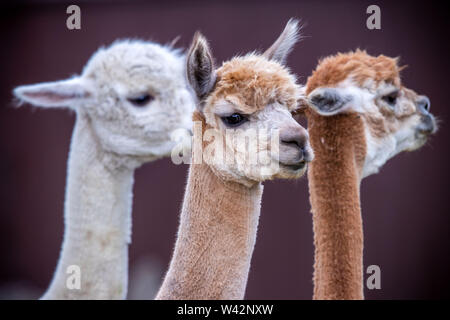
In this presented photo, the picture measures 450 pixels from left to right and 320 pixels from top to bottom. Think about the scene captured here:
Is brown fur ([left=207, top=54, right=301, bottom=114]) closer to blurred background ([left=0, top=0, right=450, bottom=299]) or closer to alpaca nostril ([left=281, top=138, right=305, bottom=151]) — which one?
alpaca nostril ([left=281, top=138, right=305, bottom=151])

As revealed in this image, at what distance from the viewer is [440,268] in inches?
210

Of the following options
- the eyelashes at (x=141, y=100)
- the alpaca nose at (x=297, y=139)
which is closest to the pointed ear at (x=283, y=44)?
the alpaca nose at (x=297, y=139)

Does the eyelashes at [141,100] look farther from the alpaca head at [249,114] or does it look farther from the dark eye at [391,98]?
the dark eye at [391,98]

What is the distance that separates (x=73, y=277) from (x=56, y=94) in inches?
38.9

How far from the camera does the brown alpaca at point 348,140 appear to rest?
255 centimetres

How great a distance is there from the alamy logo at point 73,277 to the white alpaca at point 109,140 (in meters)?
0.02

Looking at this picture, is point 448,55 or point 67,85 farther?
point 448,55

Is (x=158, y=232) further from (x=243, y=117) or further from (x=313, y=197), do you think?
(x=243, y=117)

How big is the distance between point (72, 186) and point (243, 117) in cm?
140

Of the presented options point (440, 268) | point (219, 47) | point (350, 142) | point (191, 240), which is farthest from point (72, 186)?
point (440, 268)

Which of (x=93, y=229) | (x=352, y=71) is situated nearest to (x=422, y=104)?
(x=352, y=71)

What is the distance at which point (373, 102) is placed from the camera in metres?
2.80

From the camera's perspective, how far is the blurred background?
197 inches

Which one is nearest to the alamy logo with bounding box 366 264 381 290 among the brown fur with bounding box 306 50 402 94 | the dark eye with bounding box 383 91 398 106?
the dark eye with bounding box 383 91 398 106
